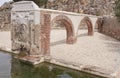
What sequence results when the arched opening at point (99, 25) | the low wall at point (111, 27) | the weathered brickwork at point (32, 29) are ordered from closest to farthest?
1. the weathered brickwork at point (32, 29)
2. the low wall at point (111, 27)
3. the arched opening at point (99, 25)

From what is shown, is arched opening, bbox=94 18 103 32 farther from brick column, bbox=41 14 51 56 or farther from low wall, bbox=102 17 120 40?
brick column, bbox=41 14 51 56

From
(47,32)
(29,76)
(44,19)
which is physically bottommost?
(29,76)

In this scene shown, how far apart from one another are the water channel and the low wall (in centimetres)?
1040

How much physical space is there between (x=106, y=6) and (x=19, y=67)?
80.2 feet

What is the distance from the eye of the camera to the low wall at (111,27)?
17.7 metres

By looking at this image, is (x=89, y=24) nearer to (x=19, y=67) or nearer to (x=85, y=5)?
(x=19, y=67)

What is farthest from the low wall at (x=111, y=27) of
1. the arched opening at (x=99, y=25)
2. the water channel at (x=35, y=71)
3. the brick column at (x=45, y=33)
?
the water channel at (x=35, y=71)

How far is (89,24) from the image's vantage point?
18312 millimetres

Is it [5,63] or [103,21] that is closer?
[5,63]

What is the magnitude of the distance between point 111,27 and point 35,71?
507 inches

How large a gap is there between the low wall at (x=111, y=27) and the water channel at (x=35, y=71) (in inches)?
409

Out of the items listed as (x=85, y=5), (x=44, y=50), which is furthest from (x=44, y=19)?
(x=85, y=5)

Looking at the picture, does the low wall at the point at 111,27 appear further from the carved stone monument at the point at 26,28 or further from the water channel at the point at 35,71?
the water channel at the point at 35,71

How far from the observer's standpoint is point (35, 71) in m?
8.47
